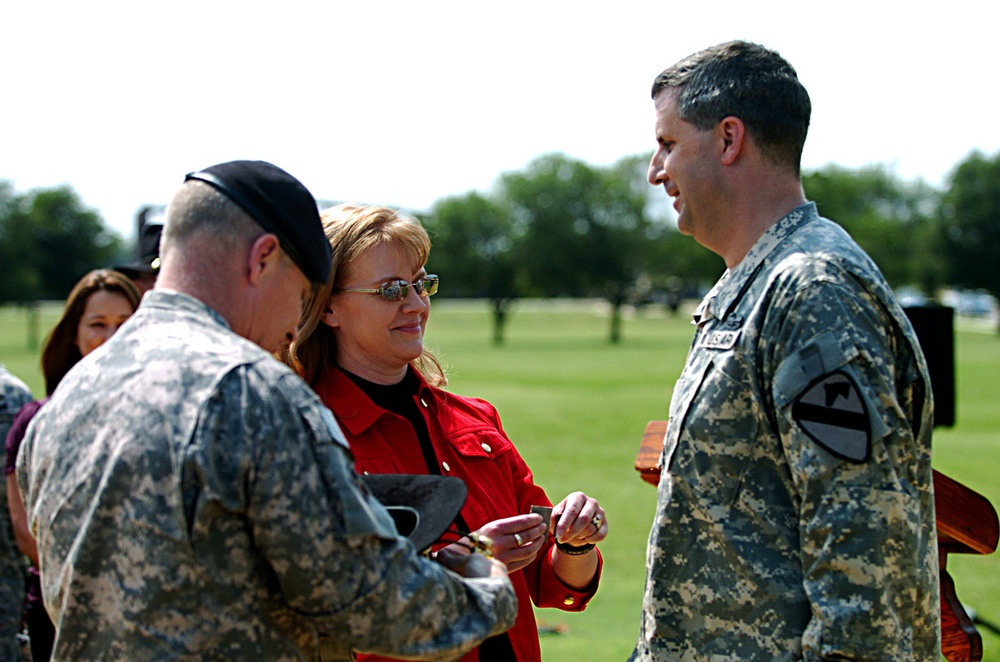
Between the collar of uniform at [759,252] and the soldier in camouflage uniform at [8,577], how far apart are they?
3473 mm

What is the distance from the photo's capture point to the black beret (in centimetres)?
195

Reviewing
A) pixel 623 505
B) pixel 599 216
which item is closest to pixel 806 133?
pixel 623 505

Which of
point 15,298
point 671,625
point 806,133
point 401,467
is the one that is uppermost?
point 806,133

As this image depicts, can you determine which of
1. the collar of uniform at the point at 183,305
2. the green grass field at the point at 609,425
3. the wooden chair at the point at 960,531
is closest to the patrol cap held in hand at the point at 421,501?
the collar of uniform at the point at 183,305

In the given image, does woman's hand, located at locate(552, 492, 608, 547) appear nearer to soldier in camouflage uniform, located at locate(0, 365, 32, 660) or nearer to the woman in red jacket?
the woman in red jacket

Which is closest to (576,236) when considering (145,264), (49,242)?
(49,242)

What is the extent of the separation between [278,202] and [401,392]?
1.59m

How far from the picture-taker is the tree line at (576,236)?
7406 centimetres

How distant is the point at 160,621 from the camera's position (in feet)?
5.83

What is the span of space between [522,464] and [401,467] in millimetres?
616

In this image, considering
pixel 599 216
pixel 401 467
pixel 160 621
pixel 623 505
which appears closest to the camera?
pixel 160 621

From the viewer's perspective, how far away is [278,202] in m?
1.99

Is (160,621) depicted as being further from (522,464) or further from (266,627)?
(522,464)

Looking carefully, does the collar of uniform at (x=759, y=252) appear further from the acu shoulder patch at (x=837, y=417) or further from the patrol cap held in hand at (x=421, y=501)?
the patrol cap held in hand at (x=421, y=501)
